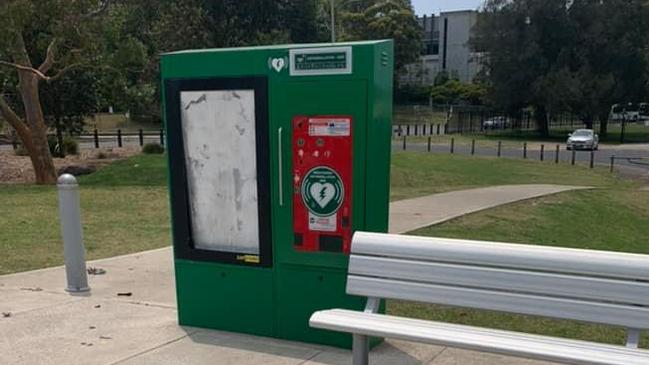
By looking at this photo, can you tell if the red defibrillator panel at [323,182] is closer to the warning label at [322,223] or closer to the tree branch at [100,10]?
the warning label at [322,223]

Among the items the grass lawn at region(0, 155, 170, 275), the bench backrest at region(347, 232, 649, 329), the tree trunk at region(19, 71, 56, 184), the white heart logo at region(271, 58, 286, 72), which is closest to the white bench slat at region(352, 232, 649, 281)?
the bench backrest at region(347, 232, 649, 329)

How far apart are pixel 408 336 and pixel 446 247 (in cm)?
57

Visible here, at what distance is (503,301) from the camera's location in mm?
3297

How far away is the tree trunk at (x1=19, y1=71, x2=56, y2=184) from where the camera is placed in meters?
16.5

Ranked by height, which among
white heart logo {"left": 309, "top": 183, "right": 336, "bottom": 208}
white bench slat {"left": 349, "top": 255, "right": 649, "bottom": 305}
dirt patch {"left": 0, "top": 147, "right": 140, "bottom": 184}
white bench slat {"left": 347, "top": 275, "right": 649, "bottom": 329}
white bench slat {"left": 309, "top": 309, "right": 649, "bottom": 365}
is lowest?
dirt patch {"left": 0, "top": 147, "right": 140, "bottom": 184}

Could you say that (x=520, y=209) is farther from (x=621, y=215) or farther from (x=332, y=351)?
(x=332, y=351)

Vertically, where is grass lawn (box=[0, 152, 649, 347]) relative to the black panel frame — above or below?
below

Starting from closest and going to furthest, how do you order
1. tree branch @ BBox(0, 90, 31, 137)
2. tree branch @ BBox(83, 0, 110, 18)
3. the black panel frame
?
the black panel frame → tree branch @ BBox(83, 0, 110, 18) → tree branch @ BBox(0, 90, 31, 137)

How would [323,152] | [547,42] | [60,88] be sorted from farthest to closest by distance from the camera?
[547,42], [60,88], [323,152]

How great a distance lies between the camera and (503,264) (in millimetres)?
3277

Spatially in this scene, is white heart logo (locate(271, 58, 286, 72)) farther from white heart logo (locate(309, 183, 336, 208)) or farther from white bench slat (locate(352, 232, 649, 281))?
white bench slat (locate(352, 232, 649, 281))

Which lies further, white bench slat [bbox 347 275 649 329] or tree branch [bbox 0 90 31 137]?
A: tree branch [bbox 0 90 31 137]

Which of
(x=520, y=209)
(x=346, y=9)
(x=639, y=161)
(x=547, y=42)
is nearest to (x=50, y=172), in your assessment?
(x=520, y=209)

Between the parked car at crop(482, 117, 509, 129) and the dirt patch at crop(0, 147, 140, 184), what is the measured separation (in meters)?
38.7
